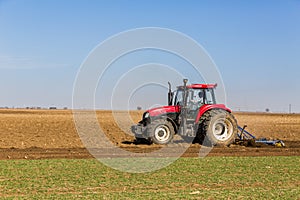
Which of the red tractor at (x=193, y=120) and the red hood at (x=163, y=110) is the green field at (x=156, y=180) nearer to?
the red tractor at (x=193, y=120)

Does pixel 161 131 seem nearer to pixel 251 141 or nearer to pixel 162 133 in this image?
pixel 162 133

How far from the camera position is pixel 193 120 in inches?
713

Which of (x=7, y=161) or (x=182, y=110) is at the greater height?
(x=182, y=110)

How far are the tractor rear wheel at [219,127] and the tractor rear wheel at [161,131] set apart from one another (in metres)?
1.38

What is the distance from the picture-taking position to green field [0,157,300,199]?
8.91m

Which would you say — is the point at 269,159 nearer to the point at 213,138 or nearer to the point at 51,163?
the point at 213,138

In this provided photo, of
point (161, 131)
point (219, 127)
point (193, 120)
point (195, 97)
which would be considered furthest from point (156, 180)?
point (219, 127)

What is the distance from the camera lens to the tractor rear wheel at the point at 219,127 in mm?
18094

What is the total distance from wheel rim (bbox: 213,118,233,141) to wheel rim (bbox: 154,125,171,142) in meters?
1.96

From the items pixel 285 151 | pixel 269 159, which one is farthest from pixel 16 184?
pixel 285 151

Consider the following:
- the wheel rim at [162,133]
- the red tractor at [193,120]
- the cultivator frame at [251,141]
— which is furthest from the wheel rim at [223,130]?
the wheel rim at [162,133]

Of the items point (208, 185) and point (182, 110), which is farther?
point (182, 110)

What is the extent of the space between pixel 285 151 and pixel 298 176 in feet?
21.1

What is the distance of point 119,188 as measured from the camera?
31.5 ft
